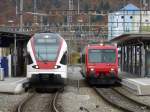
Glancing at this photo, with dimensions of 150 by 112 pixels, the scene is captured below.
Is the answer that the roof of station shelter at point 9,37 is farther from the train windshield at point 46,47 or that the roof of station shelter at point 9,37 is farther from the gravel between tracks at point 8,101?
the gravel between tracks at point 8,101

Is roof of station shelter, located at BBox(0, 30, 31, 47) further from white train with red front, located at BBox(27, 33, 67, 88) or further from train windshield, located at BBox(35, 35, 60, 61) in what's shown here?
white train with red front, located at BBox(27, 33, 67, 88)

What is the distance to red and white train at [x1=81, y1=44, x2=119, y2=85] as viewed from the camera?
3055 cm

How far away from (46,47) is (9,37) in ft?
31.6

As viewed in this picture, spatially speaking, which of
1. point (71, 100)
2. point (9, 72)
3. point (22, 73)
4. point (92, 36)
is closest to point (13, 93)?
point (71, 100)

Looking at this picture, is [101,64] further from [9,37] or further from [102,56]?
[9,37]

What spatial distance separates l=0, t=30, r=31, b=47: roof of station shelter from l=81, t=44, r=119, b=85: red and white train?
5.13 m

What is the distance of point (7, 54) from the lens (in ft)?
121

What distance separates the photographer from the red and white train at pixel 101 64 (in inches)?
1203

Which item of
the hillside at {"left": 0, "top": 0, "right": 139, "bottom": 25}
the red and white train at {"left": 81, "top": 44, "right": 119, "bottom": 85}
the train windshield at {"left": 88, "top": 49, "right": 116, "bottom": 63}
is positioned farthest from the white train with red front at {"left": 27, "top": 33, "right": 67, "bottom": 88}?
the hillside at {"left": 0, "top": 0, "right": 139, "bottom": 25}

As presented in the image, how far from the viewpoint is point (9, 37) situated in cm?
3562

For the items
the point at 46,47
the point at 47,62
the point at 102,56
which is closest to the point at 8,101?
the point at 47,62

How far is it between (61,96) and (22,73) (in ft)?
57.1

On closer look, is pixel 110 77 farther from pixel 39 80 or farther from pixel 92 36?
pixel 92 36

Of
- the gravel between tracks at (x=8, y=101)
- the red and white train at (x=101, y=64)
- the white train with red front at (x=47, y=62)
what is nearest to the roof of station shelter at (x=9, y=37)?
the red and white train at (x=101, y=64)
